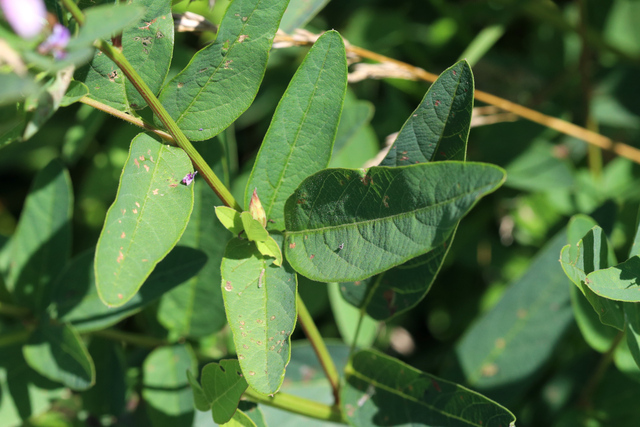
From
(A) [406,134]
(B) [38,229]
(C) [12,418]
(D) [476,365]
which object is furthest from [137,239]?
(D) [476,365]

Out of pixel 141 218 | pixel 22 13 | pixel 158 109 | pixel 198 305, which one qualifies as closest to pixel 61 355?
pixel 198 305

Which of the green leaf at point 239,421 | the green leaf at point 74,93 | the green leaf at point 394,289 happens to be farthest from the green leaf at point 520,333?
the green leaf at point 74,93

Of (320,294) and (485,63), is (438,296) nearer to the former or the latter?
(320,294)

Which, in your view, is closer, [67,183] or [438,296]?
[67,183]

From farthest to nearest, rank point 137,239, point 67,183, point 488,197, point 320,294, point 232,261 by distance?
point 488,197
point 320,294
point 67,183
point 232,261
point 137,239

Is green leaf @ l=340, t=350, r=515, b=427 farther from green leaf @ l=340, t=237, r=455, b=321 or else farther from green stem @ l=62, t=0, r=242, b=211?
green stem @ l=62, t=0, r=242, b=211

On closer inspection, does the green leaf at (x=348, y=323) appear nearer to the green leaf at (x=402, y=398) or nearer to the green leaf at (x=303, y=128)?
the green leaf at (x=402, y=398)

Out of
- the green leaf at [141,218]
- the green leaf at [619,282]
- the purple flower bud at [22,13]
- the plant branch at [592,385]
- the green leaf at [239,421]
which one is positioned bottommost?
the plant branch at [592,385]
